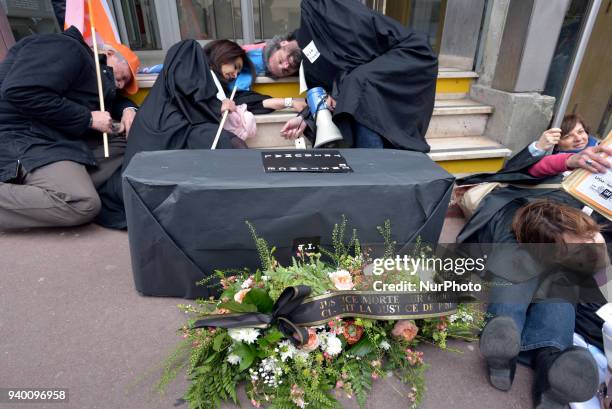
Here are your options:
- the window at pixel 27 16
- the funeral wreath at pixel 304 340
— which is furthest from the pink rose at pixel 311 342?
the window at pixel 27 16

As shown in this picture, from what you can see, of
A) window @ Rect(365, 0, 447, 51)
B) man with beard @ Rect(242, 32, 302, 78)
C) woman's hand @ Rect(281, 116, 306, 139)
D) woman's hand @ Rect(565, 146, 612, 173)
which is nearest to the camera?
woman's hand @ Rect(565, 146, 612, 173)

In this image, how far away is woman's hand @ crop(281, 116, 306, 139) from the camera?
2.33 meters

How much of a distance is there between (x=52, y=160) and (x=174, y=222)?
1088 millimetres

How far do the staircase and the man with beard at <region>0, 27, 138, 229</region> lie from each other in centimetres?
65

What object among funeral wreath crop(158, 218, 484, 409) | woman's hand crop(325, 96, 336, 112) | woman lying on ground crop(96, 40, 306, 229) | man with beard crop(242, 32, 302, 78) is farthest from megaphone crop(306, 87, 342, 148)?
funeral wreath crop(158, 218, 484, 409)

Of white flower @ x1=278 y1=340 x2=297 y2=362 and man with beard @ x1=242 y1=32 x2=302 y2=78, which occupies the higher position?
man with beard @ x1=242 y1=32 x2=302 y2=78

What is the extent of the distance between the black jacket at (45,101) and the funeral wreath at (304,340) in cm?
134

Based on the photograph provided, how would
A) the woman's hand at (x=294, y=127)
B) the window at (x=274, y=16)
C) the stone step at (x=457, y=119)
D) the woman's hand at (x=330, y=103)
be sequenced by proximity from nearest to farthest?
1. the woman's hand at (x=330, y=103)
2. the woman's hand at (x=294, y=127)
3. the stone step at (x=457, y=119)
4. the window at (x=274, y=16)

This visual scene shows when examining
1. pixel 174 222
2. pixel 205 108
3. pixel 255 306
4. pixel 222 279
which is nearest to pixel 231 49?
pixel 205 108

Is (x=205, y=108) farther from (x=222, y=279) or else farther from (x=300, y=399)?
(x=300, y=399)

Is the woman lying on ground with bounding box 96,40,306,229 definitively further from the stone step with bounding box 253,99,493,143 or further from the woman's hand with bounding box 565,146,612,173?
the woman's hand with bounding box 565,146,612,173

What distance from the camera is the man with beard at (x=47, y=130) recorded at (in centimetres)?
176

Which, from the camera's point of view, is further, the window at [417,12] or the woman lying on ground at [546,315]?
the window at [417,12]

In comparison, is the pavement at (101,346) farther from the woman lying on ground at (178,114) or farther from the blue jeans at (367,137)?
the blue jeans at (367,137)
